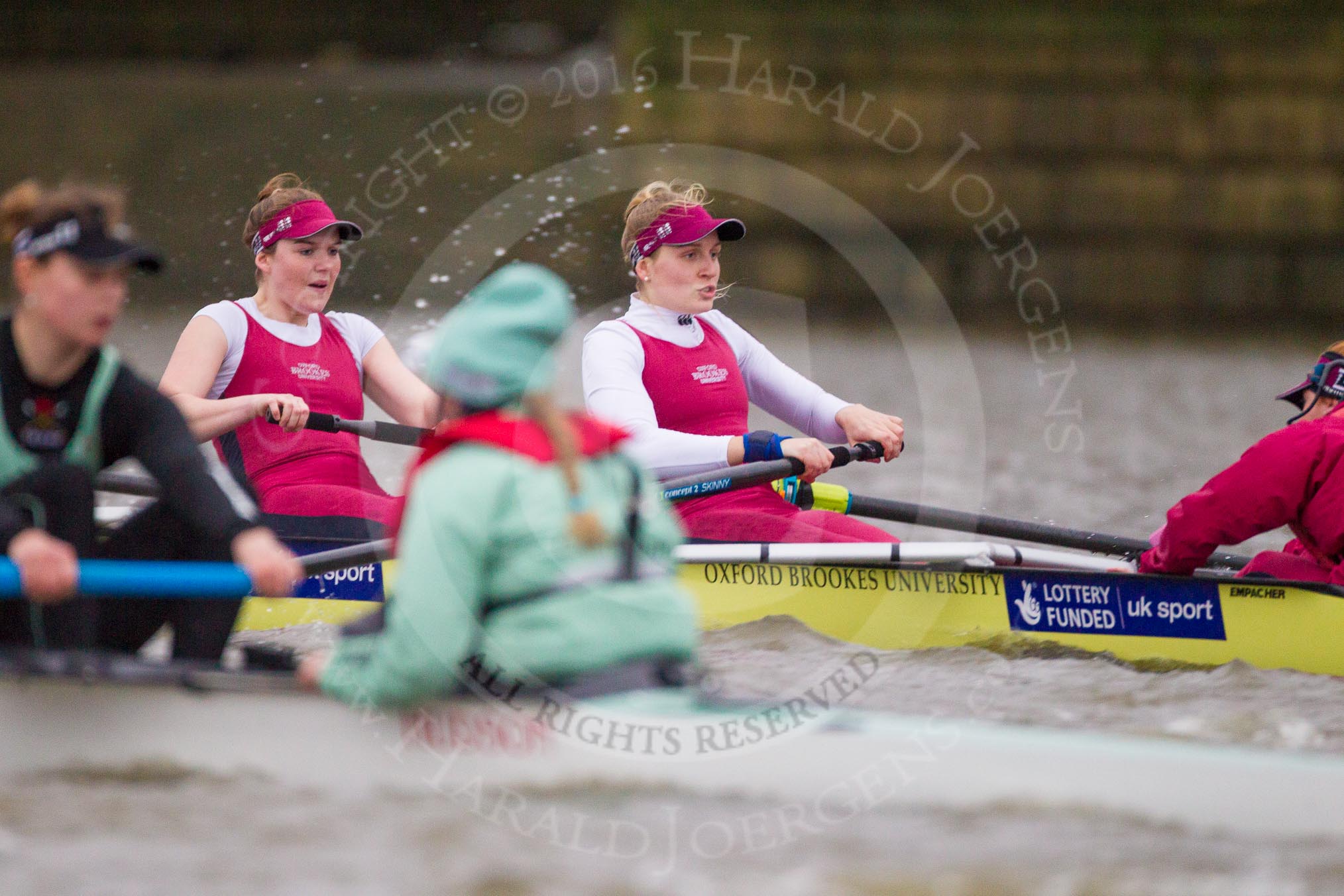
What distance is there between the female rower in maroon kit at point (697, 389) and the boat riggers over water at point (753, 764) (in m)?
1.85

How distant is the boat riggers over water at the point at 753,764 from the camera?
8.74 feet

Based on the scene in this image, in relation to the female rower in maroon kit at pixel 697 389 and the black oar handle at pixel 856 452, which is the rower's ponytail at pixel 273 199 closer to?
the female rower in maroon kit at pixel 697 389

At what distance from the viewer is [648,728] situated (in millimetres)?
2502

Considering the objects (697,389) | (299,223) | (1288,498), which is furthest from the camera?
(697,389)

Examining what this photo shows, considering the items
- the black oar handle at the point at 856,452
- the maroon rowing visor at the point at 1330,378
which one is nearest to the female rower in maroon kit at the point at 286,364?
the black oar handle at the point at 856,452

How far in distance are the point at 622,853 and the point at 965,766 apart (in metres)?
0.65

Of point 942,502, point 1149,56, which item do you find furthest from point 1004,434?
point 1149,56

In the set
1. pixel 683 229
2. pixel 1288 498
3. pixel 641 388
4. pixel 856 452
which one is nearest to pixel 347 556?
pixel 641 388

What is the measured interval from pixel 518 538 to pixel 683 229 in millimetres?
2450

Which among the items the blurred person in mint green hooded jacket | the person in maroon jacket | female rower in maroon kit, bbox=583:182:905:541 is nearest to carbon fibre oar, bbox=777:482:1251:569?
female rower in maroon kit, bbox=583:182:905:541

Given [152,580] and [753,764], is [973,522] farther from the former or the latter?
[152,580]

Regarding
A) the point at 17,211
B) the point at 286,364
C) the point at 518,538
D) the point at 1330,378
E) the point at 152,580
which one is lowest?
the point at 152,580

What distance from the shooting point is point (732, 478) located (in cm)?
459

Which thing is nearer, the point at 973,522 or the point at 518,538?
the point at 518,538
